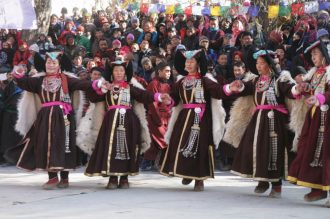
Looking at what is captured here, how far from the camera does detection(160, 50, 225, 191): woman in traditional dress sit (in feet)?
31.9

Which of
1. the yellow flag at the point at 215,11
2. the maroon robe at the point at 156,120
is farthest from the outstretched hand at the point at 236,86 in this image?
the yellow flag at the point at 215,11

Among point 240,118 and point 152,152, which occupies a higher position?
point 240,118

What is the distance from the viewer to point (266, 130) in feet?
30.4

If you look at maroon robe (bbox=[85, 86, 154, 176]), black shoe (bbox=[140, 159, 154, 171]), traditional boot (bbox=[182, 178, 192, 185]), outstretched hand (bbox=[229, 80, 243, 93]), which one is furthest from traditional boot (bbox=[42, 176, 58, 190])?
black shoe (bbox=[140, 159, 154, 171])

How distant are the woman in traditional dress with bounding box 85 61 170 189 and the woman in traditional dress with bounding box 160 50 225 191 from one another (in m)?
0.36

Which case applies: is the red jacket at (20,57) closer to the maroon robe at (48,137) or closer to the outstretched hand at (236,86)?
the maroon robe at (48,137)

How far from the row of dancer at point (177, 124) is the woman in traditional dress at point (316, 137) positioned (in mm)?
361

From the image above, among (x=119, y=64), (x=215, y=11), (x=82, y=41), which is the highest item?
(x=215, y=11)

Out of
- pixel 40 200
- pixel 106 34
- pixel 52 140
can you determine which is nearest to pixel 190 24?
pixel 106 34

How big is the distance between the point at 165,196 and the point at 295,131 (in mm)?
1798

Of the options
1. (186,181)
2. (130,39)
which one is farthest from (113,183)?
(130,39)

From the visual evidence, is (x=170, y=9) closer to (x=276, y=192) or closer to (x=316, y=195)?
(x=276, y=192)

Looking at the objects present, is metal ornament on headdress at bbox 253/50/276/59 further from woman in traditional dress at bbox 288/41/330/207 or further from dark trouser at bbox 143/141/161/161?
dark trouser at bbox 143/141/161/161

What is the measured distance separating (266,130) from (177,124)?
4.36 feet
